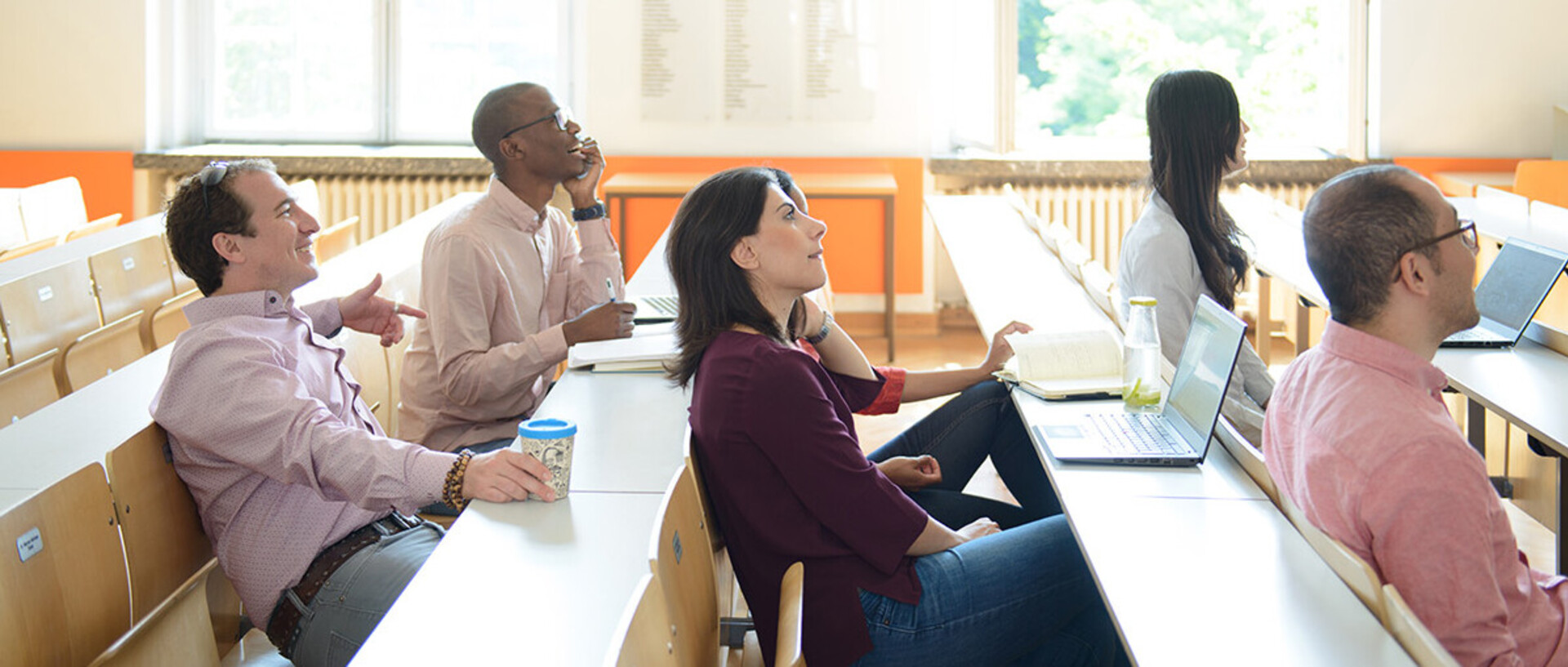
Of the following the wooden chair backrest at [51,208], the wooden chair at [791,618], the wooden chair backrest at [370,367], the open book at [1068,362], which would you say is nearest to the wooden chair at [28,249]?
the wooden chair backrest at [51,208]

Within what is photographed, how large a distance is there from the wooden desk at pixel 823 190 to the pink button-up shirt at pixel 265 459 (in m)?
4.05

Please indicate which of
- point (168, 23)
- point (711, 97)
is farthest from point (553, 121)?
point (168, 23)

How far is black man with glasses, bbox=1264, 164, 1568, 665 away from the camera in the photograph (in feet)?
5.34

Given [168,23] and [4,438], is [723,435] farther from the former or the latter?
[168,23]

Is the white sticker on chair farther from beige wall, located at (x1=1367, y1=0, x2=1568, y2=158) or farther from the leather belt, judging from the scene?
beige wall, located at (x1=1367, y1=0, x2=1568, y2=158)

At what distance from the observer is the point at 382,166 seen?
7105mm

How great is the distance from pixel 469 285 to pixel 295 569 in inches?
41.1

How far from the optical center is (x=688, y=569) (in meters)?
1.80

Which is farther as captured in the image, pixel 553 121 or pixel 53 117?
pixel 53 117

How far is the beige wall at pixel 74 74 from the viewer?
23.3 feet

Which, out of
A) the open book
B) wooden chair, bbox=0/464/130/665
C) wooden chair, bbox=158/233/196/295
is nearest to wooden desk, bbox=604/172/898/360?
wooden chair, bbox=158/233/196/295

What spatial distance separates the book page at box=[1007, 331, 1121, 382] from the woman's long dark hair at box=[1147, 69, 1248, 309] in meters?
0.45

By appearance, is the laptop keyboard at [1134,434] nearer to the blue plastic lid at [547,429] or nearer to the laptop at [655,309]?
the blue plastic lid at [547,429]

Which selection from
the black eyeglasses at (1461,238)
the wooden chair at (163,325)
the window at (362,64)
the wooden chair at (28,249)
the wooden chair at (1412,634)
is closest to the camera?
the wooden chair at (1412,634)
